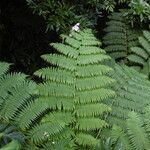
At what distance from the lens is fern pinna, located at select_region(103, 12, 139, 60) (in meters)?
4.80

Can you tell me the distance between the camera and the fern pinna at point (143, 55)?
4625mm

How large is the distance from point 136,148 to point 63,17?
1369 millimetres

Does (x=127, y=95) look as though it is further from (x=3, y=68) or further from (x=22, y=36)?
(x=22, y=36)

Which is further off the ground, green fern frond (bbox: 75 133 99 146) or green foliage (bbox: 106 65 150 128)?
green foliage (bbox: 106 65 150 128)

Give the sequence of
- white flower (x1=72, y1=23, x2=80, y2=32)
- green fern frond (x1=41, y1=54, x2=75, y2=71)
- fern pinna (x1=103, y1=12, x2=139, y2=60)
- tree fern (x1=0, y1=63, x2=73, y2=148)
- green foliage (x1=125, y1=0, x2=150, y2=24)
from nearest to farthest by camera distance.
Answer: tree fern (x1=0, y1=63, x2=73, y2=148) < green fern frond (x1=41, y1=54, x2=75, y2=71) < white flower (x1=72, y1=23, x2=80, y2=32) < green foliage (x1=125, y1=0, x2=150, y2=24) < fern pinna (x1=103, y1=12, x2=139, y2=60)

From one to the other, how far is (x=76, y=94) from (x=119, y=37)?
1648mm

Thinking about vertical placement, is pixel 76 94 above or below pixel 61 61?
below

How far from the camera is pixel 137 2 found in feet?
13.5

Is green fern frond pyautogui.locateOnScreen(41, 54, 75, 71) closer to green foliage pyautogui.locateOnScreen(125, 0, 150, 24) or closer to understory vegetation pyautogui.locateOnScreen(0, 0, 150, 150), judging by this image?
understory vegetation pyautogui.locateOnScreen(0, 0, 150, 150)

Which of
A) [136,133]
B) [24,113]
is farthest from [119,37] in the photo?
[24,113]

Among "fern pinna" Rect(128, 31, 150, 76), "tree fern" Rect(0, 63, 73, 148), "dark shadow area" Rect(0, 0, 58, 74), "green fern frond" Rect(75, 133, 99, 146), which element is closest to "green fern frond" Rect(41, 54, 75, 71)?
"tree fern" Rect(0, 63, 73, 148)

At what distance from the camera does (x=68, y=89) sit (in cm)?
345

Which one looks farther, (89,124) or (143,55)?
(143,55)

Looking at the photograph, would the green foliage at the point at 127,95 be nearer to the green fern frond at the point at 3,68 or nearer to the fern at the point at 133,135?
the fern at the point at 133,135
